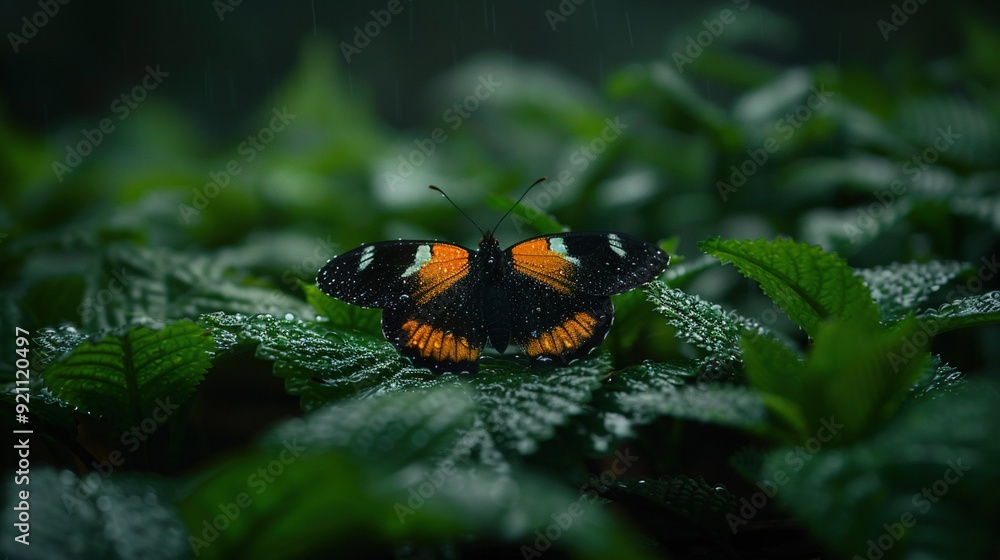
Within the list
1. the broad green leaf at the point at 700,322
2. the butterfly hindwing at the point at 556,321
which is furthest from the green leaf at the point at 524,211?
the broad green leaf at the point at 700,322

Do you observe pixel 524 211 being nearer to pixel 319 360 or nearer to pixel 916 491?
pixel 319 360

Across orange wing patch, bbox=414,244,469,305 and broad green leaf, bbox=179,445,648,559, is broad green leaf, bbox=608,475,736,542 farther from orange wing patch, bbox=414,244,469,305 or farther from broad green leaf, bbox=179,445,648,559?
orange wing patch, bbox=414,244,469,305

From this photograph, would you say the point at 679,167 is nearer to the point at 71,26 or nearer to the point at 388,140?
the point at 388,140

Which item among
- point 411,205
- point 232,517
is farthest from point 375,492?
point 411,205

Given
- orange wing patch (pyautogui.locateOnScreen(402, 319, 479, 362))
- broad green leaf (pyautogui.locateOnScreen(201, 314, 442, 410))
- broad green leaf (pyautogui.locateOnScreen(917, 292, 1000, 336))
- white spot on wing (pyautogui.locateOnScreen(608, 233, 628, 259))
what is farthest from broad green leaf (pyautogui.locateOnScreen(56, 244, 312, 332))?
broad green leaf (pyautogui.locateOnScreen(917, 292, 1000, 336))

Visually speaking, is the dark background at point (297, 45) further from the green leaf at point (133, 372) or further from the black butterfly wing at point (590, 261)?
the green leaf at point (133, 372)

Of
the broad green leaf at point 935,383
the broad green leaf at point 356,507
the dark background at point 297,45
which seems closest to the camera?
the broad green leaf at point 356,507

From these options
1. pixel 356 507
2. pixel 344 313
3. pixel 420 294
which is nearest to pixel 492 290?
pixel 420 294
